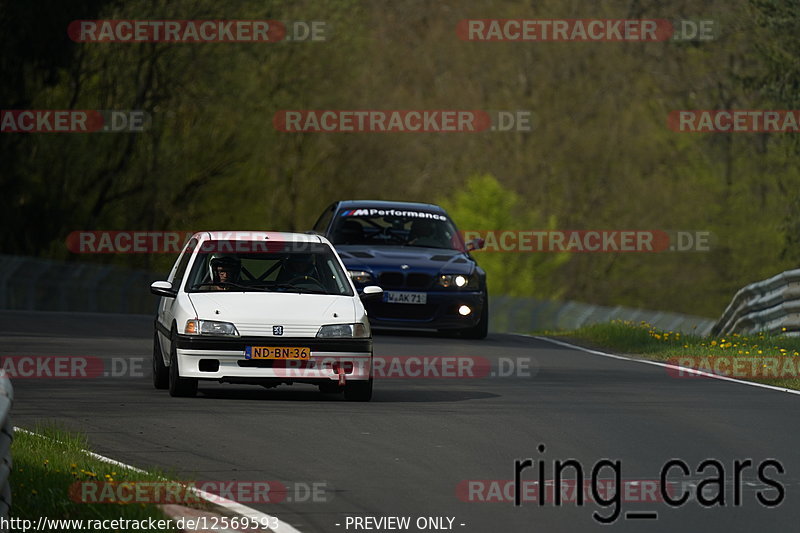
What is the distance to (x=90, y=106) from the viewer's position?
52250 millimetres

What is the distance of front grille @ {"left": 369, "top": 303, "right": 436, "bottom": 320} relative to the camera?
22.2 m

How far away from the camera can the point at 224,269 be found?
602 inches

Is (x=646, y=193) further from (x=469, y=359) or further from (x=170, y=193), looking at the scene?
(x=469, y=359)

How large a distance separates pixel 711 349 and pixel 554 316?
1618 cm

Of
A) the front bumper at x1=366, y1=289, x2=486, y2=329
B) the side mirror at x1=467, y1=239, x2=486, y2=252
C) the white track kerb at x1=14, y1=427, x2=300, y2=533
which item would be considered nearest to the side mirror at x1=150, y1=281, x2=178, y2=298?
the white track kerb at x1=14, y1=427, x2=300, y2=533

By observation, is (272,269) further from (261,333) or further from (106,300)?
Result: (106,300)

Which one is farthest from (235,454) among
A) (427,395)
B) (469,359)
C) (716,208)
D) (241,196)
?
(716,208)

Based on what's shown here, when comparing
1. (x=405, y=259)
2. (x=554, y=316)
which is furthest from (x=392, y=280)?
(x=554, y=316)

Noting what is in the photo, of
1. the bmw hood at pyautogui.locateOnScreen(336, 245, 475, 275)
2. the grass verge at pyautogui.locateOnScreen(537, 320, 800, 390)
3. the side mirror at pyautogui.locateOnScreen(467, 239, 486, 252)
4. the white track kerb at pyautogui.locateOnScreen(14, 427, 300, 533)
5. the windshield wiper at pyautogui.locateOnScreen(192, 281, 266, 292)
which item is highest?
the side mirror at pyautogui.locateOnScreen(467, 239, 486, 252)

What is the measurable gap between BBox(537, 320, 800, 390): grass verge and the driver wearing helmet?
215 inches

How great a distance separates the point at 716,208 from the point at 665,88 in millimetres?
5424

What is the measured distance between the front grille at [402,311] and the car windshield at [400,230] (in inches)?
63.5

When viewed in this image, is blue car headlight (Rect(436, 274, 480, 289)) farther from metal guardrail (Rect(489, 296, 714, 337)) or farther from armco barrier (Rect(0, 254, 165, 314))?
armco barrier (Rect(0, 254, 165, 314))

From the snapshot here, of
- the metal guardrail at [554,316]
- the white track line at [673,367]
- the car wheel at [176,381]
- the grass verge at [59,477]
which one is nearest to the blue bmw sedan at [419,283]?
the white track line at [673,367]
